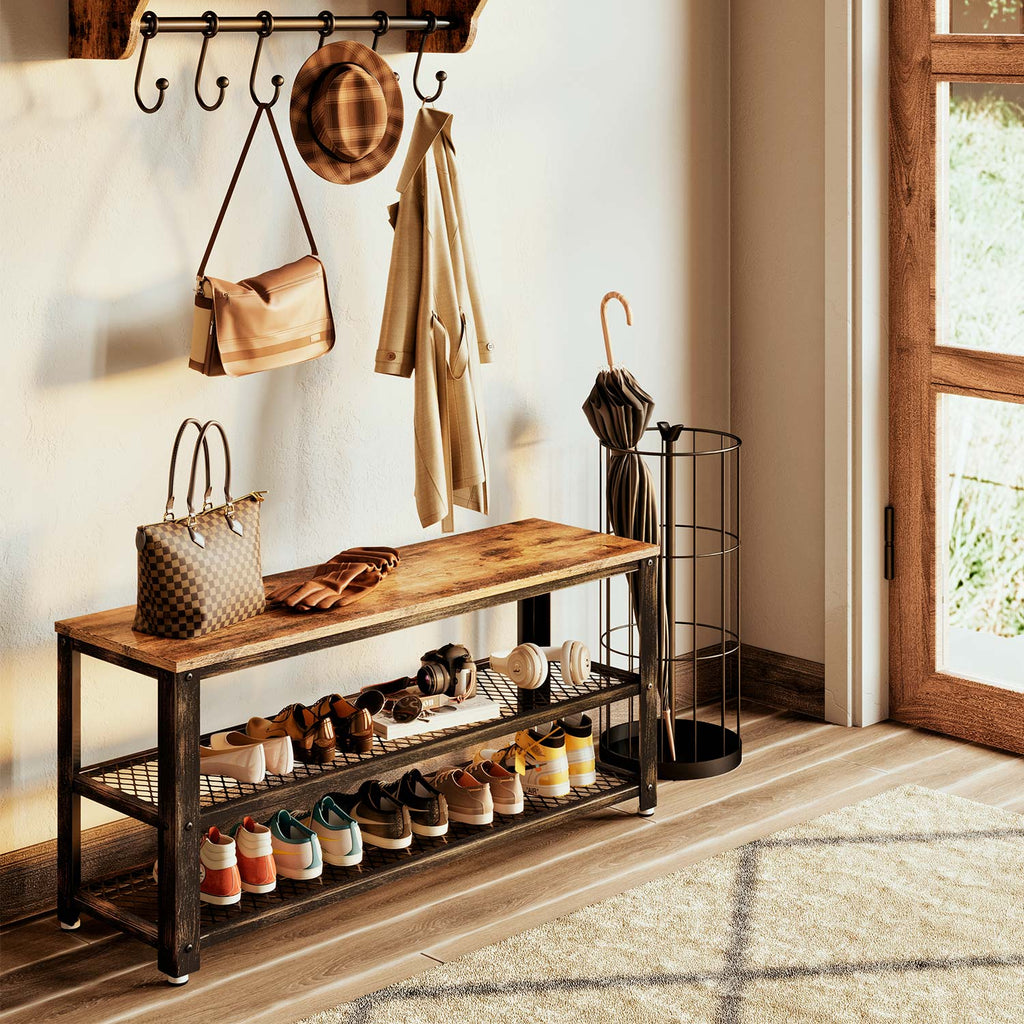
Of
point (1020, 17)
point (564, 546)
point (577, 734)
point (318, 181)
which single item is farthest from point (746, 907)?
point (1020, 17)

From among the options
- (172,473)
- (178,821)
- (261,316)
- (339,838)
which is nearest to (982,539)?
(339,838)

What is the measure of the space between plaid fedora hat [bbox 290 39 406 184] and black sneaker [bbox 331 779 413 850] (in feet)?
3.91

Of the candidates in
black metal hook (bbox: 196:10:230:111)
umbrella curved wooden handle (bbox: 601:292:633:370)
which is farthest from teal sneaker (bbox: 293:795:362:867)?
black metal hook (bbox: 196:10:230:111)

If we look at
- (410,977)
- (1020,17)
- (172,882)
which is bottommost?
(410,977)

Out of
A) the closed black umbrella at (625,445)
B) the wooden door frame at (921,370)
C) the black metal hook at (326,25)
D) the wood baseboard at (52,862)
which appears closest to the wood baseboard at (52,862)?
the wood baseboard at (52,862)

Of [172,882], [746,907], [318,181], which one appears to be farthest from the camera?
[318,181]

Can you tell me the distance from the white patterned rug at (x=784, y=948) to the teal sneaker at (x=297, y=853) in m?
0.31

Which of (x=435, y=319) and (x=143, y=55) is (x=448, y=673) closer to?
(x=435, y=319)

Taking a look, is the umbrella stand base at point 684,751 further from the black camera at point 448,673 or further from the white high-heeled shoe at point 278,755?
the white high-heeled shoe at point 278,755

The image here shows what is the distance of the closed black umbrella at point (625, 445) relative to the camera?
3.45 meters

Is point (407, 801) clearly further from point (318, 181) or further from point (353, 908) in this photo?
point (318, 181)

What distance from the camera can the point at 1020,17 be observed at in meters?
3.40

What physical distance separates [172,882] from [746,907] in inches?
41.6

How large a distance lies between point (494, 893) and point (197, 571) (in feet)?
2.95
